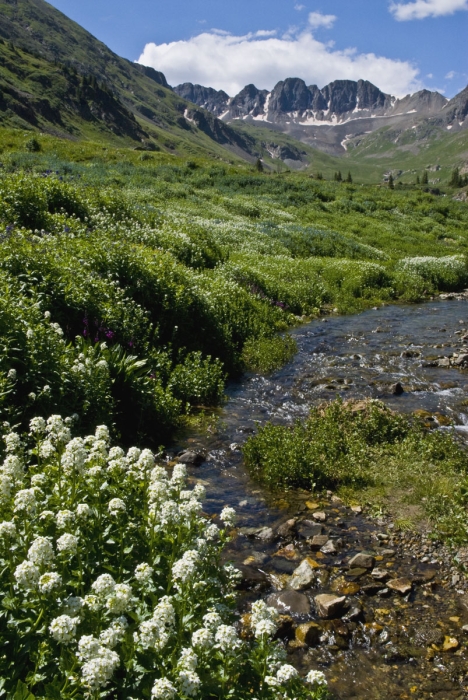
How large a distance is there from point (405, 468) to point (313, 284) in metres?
17.8

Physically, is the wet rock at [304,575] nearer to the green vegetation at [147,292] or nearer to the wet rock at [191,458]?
the wet rock at [191,458]

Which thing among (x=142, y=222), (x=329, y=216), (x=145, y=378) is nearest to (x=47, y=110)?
(x=329, y=216)

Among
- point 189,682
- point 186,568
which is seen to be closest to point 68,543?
point 186,568

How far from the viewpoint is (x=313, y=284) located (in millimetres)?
25375

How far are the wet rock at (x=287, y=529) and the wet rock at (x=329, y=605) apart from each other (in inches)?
52.5

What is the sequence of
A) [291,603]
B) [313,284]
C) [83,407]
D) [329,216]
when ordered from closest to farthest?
[291,603] < [83,407] < [313,284] < [329,216]

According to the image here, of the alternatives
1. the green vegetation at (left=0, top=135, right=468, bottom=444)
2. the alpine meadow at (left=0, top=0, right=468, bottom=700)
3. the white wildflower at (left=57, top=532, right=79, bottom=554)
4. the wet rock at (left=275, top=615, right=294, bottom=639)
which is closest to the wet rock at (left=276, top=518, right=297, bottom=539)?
the alpine meadow at (left=0, top=0, right=468, bottom=700)

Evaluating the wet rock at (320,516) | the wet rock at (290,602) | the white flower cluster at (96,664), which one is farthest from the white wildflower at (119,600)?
the wet rock at (320,516)

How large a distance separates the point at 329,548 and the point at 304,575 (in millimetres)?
694

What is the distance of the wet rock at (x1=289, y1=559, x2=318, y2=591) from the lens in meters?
5.99

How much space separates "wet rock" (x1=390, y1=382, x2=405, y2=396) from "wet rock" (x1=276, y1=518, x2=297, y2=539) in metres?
Result: 6.28

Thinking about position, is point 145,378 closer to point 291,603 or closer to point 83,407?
point 83,407

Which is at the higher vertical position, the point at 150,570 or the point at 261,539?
the point at 150,570

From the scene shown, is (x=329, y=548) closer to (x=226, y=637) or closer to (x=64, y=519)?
(x=226, y=637)
